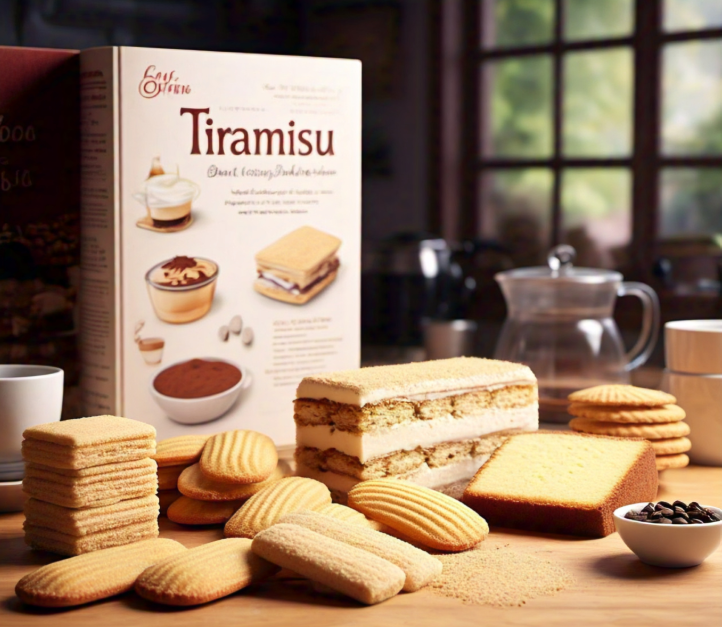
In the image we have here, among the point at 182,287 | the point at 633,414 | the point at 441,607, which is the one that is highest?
the point at 182,287

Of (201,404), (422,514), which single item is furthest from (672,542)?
(201,404)

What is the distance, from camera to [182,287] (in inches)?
48.3

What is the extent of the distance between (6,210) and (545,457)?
2.38 feet

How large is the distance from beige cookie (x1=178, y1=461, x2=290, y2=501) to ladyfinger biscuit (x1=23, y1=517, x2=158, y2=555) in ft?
0.24

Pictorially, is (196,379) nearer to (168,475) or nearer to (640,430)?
(168,475)

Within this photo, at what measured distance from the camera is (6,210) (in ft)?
3.92

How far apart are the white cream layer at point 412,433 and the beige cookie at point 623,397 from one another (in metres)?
0.08

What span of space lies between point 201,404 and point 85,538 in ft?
1.15

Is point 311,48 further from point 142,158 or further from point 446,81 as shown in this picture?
point 142,158

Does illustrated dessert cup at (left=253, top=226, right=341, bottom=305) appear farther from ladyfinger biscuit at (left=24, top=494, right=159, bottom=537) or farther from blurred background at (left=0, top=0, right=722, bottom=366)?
blurred background at (left=0, top=0, right=722, bottom=366)

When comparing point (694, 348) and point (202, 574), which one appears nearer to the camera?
point (202, 574)

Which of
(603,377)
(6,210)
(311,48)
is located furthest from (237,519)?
(311,48)

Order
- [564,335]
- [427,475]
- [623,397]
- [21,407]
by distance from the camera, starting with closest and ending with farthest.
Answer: [21,407]
[427,475]
[623,397]
[564,335]

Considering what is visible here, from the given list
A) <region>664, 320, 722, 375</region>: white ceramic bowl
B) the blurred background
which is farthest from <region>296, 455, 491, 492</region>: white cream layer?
the blurred background
